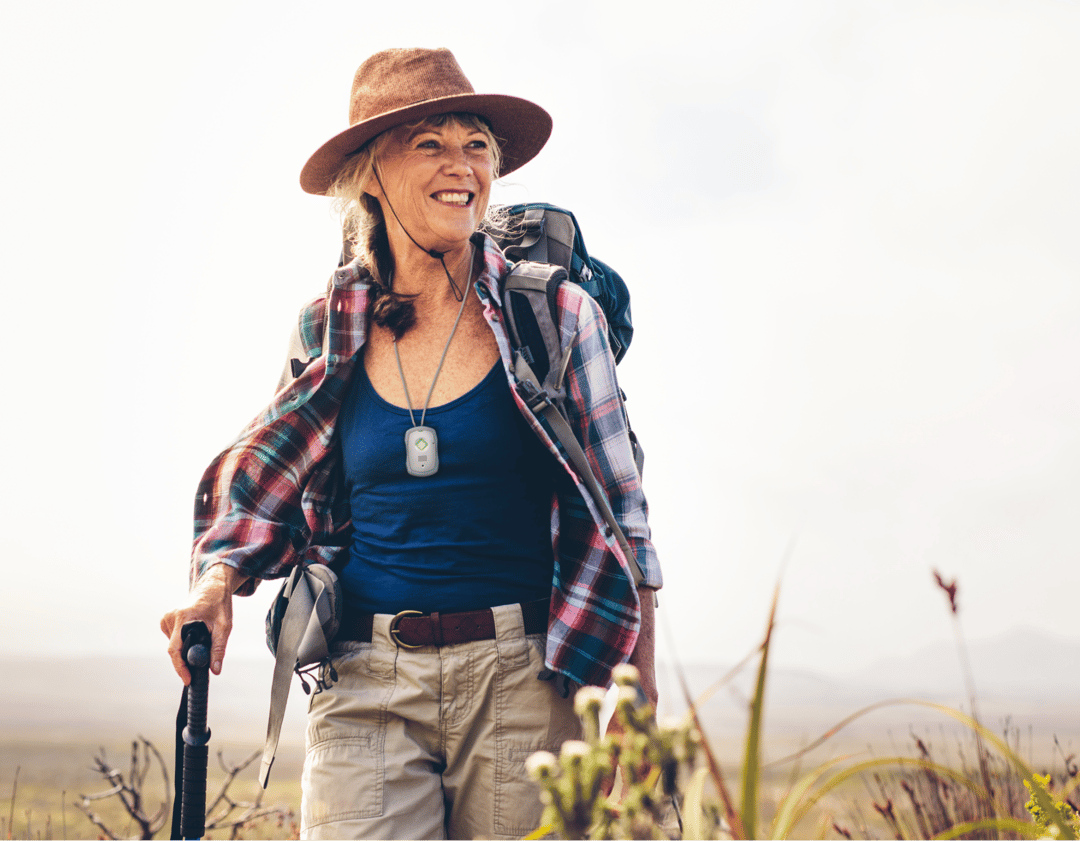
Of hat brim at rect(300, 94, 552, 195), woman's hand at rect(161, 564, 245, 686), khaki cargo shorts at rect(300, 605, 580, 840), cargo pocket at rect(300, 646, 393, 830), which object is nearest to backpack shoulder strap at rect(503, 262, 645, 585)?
khaki cargo shorts at rect(300, 605, 580, 840)

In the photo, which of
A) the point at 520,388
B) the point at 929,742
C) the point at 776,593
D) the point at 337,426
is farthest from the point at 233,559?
the point at 929,742

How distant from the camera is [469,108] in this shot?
2742 millimetres

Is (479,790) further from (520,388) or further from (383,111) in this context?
(383,111)

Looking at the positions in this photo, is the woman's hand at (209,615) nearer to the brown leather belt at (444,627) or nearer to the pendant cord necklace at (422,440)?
the brown leather belt at (444,627)

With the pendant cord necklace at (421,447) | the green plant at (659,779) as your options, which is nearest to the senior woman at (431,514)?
the pendant cord necklace at (421,447)

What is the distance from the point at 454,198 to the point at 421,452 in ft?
2.41

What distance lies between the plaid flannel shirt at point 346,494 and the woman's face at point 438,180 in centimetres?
14

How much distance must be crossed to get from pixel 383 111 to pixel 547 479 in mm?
1173

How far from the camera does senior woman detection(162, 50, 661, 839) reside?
233 centimetres

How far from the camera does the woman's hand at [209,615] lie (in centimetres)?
232

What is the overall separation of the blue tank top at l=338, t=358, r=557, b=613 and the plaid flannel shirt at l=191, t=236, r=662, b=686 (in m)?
0.07

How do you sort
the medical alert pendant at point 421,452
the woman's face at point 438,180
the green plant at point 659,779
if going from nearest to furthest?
1. the green plant at point 659,779
2. the medical alert pendant at point 421,452
3. the woman's face at point 438,180

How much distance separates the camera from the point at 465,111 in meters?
2.76

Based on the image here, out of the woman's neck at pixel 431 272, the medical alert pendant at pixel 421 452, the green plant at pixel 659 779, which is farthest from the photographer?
the woman's neck at pixel 431 272
